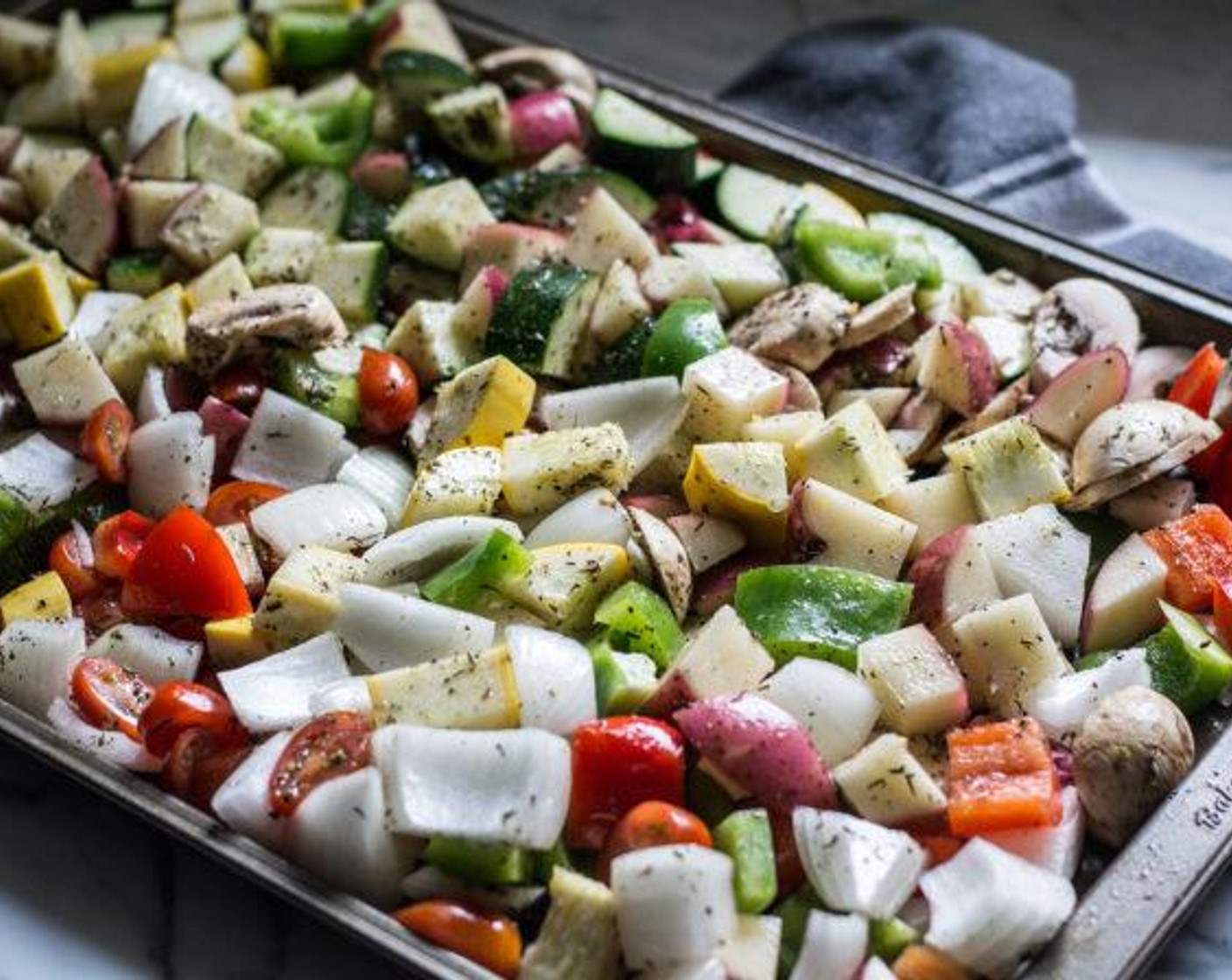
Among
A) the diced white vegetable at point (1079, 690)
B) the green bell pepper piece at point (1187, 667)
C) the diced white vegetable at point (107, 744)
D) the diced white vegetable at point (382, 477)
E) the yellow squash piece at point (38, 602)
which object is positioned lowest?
the diced white vegetable at point (107, 744)

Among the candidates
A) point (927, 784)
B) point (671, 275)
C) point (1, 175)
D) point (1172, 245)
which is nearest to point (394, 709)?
point (927, 784)

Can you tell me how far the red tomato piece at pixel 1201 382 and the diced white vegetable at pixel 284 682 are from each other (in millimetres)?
1121

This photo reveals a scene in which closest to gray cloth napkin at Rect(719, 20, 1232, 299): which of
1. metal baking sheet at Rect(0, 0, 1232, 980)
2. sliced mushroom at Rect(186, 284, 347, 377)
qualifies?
sliced mushroom at Rect(186, 284, 347, 377)

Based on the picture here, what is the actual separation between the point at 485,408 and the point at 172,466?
0.42 m

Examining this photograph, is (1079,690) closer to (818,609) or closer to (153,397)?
(818,609)

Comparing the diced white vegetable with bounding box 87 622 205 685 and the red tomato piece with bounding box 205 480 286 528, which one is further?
the red tomato piece with bounding box 205 480 286 528

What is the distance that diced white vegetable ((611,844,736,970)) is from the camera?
76.7 inches

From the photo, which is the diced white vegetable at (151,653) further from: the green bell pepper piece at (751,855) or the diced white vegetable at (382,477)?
the green bell pepper piece at (751,855)

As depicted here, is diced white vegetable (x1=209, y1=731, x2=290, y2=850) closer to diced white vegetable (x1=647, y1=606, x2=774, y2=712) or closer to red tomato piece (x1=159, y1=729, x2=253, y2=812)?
red tomato piece (x1=159, y1=729, x2=253, y2=812)

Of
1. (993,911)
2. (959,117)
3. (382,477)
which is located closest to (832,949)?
(993,911)

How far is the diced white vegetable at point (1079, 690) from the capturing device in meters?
2.19

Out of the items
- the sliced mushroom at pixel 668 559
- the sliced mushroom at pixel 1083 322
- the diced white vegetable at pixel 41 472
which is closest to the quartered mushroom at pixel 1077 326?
the sliced mushroom at pixel 1083 322

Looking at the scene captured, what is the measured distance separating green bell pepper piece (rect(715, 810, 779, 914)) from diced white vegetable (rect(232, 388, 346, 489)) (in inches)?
31.9

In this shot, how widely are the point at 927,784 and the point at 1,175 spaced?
1.82 metres
